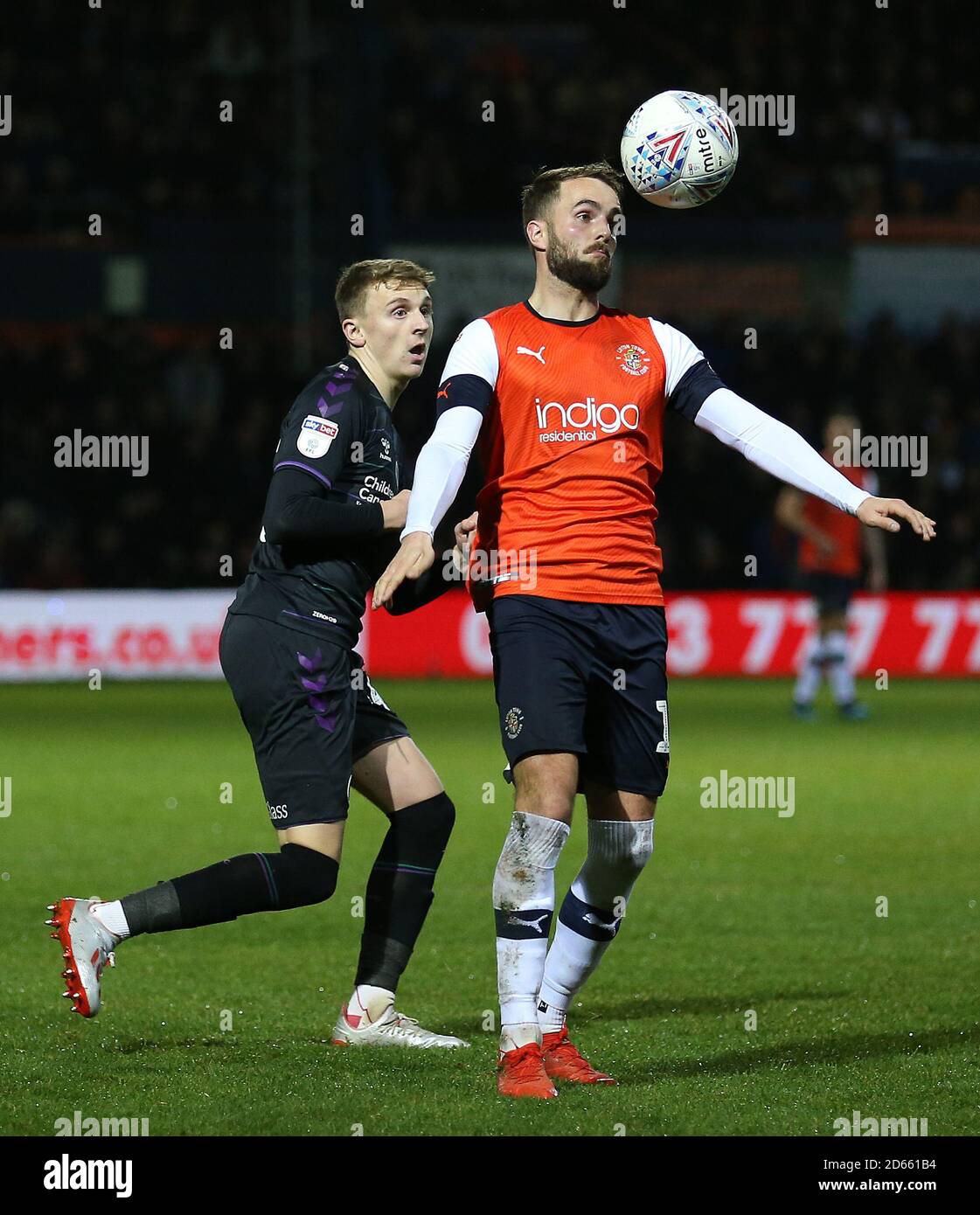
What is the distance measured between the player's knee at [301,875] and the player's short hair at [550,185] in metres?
1.82

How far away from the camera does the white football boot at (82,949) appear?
5.16 m

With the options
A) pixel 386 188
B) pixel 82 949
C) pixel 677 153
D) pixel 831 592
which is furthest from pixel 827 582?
pixel 386 188

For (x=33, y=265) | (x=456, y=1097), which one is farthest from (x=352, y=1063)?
(x=33, y=265)

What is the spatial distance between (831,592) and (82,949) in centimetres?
1161

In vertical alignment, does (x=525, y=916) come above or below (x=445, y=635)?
above

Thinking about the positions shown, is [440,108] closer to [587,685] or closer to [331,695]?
[331,695]

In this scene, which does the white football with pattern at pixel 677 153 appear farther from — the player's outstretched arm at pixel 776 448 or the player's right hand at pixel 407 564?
the player's right hand at pixel 407 564

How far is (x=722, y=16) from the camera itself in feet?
98.1

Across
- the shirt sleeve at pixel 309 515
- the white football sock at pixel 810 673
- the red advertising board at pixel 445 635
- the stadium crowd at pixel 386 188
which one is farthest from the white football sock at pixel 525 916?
the stadium crowd at pixel 386 188

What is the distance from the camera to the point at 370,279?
225 inches

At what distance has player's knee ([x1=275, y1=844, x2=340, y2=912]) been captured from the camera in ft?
17.6

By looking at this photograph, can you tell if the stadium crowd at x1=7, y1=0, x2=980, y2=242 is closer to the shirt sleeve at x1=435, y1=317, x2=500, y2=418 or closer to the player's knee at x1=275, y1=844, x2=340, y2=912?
the shirt sleeve at x1=435, y1=317, x2=500, y2=418

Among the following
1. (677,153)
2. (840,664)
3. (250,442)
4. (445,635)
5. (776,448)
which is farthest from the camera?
(250,442)

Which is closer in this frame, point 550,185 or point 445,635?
point 550,185
